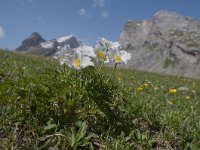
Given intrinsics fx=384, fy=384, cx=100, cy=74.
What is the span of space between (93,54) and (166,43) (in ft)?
359

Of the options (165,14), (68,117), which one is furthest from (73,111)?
(165,14)

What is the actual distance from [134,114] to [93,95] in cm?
146

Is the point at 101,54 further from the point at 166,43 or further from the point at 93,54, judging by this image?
the point at 166,43

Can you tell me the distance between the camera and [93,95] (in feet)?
10.9

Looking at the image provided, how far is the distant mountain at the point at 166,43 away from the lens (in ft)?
314

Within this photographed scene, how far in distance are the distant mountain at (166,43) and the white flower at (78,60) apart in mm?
87815

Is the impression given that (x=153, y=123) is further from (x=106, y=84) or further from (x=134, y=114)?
(x=106, y=84)

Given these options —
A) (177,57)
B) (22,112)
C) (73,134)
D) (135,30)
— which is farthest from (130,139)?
(135,30)

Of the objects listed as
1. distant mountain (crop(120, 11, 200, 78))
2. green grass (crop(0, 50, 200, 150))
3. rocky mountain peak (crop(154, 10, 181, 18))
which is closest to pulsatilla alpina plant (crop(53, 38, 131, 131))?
green grass (crop(0, 50, 200, 150))

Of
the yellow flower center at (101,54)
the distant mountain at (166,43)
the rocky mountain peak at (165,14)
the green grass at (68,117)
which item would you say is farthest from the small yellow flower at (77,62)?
the rocky mountain peak at (165,14)

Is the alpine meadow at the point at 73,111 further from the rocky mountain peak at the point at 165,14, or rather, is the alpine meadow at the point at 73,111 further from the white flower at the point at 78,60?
the rocky mountain peak at the point at 165,14

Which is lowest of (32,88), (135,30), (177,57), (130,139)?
(130,139)

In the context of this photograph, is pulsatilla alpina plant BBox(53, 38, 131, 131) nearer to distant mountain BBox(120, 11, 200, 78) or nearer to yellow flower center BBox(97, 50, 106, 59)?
yellow flower center BBox(97, 50, 106, 59)

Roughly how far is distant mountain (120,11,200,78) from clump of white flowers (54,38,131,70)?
287 feet
